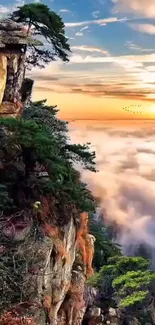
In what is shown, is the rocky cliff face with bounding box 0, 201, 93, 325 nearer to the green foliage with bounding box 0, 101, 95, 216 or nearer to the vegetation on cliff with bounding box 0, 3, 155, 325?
the vegetation on cliff with bounding box 0, 3, 155, 325

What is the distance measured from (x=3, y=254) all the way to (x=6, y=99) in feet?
21.0

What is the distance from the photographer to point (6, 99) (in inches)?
571

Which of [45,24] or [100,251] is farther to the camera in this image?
[100,251]

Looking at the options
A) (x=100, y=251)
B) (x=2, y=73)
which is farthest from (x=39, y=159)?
(x=100, y=251)

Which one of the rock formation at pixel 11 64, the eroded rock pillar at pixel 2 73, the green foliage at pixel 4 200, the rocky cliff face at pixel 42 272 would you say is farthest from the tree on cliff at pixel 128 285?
the eroded rock pillar at pixel 2 73

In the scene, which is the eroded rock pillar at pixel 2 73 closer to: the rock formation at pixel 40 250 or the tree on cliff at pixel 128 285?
the rock formation at pixel 40 250

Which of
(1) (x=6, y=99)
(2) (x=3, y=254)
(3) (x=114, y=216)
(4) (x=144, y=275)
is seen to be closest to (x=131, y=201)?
(3) (x=114, y=216)

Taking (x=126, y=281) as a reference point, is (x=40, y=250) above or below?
above

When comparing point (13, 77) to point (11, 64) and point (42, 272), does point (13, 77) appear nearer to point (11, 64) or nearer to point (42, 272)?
point (11, 64)

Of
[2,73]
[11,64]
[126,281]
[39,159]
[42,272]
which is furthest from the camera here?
[126,281]

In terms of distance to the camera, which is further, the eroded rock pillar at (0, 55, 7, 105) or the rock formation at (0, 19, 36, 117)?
the rock formation at (0, 19, 36, 117)

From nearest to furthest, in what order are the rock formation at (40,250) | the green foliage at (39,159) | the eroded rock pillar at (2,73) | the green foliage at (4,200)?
the rock formation at (40,250) → the green foliage at (4,200) → the green foliage at (39,159) → the eroded rock pillar at (2,73)

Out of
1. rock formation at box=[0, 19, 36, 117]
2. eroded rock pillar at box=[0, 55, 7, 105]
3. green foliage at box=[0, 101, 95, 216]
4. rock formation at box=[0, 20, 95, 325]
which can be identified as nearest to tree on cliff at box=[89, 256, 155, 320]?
rock formation at box=[0, 20, 95, 325]

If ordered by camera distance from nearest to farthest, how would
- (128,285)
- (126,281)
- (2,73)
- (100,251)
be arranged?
(2,73) < (128,285) < (126,281) < (100,251)
